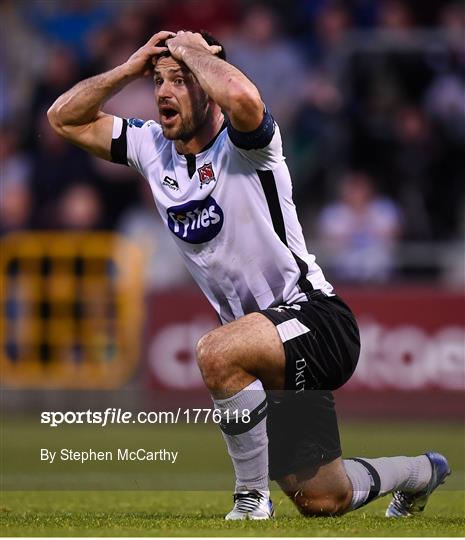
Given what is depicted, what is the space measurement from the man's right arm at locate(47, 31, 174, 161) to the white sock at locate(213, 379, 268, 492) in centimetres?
173

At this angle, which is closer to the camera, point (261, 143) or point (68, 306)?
point (261, 143)

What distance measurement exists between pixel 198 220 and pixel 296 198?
9413mm

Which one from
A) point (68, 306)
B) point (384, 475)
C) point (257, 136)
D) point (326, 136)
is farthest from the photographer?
point (68, 306)

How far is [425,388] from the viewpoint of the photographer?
14.6 meters

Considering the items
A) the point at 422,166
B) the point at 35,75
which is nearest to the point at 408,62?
the point at 422,166

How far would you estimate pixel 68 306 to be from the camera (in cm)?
1658

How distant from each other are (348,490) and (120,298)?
9.35 meters

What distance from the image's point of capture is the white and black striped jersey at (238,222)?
23.4 ft

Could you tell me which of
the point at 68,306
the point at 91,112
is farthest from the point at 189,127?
the point at 68,306

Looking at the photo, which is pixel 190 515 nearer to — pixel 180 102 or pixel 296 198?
pixel 180 102

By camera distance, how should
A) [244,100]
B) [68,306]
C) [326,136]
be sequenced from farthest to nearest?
[68,306]
[326,136]
[244,100]

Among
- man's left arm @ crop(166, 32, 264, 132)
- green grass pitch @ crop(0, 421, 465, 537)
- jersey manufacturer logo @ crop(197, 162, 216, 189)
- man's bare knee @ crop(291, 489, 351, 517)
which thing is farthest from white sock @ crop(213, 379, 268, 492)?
man's left arm @ crop(166, 32, 264, 132)

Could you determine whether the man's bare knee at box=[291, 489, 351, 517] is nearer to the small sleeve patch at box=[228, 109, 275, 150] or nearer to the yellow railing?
the small sleeve patch at box=[228, 109, 275, 150]

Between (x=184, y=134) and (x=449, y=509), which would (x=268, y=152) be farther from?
(x=449, y=509)
